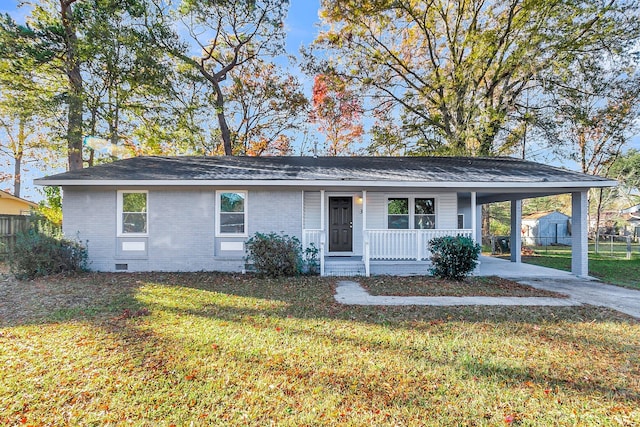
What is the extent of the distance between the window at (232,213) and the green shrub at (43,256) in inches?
156

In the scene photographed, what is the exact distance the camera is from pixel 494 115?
14.2 m

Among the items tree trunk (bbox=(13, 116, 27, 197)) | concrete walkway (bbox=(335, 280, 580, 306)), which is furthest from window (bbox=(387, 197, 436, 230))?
tree trunk (bbox=(13, 116, 27, 197))

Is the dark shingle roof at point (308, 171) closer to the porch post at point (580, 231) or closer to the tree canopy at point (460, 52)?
the porch post at point (580, 231)

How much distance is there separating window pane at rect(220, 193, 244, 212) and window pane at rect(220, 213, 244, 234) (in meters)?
0.15

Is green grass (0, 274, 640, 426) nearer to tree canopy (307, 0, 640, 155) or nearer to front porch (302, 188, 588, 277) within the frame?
front porch (302, 188, 588, 277)

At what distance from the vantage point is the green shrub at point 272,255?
8.05 meters

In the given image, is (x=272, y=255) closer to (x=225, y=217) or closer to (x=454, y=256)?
(x=225, y=217)

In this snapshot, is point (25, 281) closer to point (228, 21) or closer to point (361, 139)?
point (228, 21)

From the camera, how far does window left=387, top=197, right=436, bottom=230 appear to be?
10336 mm

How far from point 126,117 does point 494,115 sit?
744 inches

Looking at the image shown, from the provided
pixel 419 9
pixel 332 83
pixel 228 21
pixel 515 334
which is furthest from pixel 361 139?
pixel 515 334

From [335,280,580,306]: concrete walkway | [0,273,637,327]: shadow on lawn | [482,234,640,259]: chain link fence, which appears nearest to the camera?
[0,273,637,327]: shadow on lawn

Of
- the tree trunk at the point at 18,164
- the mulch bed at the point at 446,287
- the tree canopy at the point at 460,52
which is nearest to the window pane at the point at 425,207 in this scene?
the mulch bed at the point at 446,287

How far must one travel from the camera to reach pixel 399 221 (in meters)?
10.4
